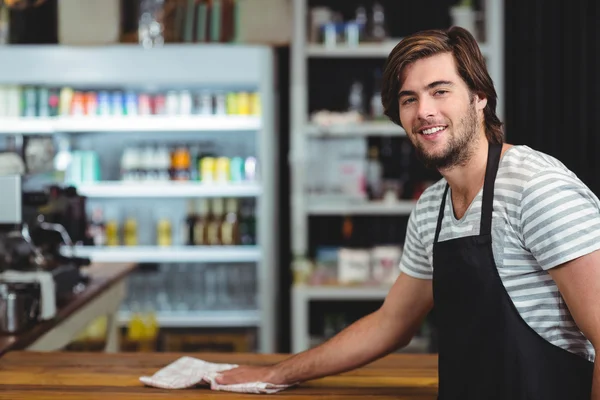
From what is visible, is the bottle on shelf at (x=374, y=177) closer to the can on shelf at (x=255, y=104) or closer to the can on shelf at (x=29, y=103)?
the can on shelf at (x=255, y=104)

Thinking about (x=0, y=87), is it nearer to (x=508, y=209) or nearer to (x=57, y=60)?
(x=57, y=60)

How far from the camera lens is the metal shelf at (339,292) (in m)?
4.32

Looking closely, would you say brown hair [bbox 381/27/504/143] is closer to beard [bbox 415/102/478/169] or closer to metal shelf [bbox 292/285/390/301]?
beard [bbox 415/102/478/169]

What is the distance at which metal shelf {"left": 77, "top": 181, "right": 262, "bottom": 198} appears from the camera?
4852 millimetres

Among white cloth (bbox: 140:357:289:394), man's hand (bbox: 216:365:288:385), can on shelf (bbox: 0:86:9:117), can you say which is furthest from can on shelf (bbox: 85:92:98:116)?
man's hand (bbox: 216:365:288:385)

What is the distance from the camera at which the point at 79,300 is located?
3.18m

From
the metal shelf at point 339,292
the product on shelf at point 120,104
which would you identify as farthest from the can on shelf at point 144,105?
the metal shelf at point 339,292

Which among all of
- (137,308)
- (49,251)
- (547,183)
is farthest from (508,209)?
(137,308)

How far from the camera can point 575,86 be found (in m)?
4.04

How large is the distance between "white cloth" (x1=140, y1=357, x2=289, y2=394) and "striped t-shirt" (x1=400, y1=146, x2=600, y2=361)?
618 mm

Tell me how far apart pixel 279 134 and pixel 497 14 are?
1.55 meters

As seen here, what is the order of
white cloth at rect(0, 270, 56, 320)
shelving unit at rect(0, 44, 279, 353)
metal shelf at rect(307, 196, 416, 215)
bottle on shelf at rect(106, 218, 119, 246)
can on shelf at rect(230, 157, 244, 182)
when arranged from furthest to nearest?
bottle on shelf at rect(106, 218, 119, 246)
can on shelf at rect(230, 157, 244, 182)
shelving unit at rect(0, 44, 279, 353)
metal shelf at rect(307, 196, 416, 215)
white cloth at rect(0, 270, 56, 320)

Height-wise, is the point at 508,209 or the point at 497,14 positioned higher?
the point at 497,14

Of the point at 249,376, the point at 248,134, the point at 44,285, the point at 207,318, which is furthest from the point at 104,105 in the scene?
the point at 249,376
